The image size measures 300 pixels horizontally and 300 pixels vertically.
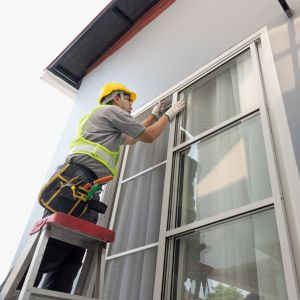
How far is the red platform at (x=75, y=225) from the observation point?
123 cm

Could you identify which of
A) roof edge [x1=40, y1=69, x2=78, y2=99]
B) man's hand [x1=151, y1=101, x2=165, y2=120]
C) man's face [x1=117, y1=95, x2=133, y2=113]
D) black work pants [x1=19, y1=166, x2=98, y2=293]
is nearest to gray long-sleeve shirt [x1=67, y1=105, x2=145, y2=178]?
black work pants [x1=19, y1=166, x2=98, y2=293]

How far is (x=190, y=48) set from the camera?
241cm

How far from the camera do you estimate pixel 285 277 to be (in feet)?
3.36

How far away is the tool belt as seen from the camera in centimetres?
142

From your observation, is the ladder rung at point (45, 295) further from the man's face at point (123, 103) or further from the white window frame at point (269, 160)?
the man's face at point (123, 103)

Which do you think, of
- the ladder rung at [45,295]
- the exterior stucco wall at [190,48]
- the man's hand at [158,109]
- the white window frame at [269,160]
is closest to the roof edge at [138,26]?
the exterior stucco wall at [190,48]

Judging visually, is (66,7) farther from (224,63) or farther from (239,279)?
(239,279)

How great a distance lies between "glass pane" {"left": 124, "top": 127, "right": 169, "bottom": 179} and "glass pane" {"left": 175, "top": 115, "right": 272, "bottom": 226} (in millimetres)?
277

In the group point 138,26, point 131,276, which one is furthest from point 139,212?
point 138,26

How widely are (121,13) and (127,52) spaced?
53 centimetres

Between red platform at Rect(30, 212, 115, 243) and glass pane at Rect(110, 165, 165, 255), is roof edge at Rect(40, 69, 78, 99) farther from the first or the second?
red platform at Rect(30, 212, 115, 243)

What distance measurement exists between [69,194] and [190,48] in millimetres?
1556

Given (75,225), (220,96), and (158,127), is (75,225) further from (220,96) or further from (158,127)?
(220,96)

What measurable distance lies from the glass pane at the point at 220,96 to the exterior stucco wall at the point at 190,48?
0.54 feet
